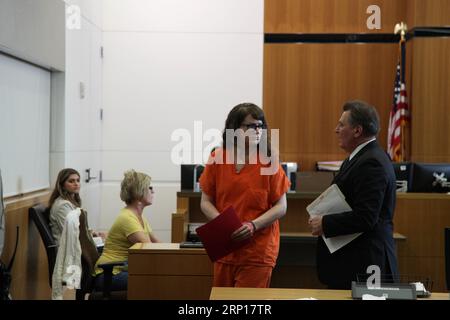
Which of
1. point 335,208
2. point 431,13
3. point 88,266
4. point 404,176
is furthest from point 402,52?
point 335,208

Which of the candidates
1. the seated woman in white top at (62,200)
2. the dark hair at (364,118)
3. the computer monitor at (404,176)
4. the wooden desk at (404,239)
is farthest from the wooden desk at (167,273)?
the computer monitor at (404,176)

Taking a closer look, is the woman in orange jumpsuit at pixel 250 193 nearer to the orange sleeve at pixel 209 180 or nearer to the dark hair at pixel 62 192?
the orange sleeve at pixel 209 180

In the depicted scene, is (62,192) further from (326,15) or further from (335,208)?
(326,15)

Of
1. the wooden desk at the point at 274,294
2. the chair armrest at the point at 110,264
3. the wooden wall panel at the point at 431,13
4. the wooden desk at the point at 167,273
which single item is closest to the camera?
the wooden desk at the point at 274,294

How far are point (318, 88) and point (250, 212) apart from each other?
5.38 m

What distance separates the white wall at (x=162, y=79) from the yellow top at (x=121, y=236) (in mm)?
3631

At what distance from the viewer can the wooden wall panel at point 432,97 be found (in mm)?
A: 7703

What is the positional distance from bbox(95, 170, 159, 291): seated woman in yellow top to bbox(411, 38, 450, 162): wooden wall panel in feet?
14.0

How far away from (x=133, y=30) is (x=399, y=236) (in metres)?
4.18

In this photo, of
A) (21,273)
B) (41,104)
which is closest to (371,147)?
(21,273)

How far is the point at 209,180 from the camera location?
3154 mm

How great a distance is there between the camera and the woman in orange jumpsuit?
303cm

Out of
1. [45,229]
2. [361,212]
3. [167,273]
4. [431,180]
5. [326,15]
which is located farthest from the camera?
[326,15]

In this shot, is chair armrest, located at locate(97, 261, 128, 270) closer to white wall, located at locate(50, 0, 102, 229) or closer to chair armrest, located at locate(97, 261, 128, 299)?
chair armrest, located at locate(97, 261, 128, 299)
